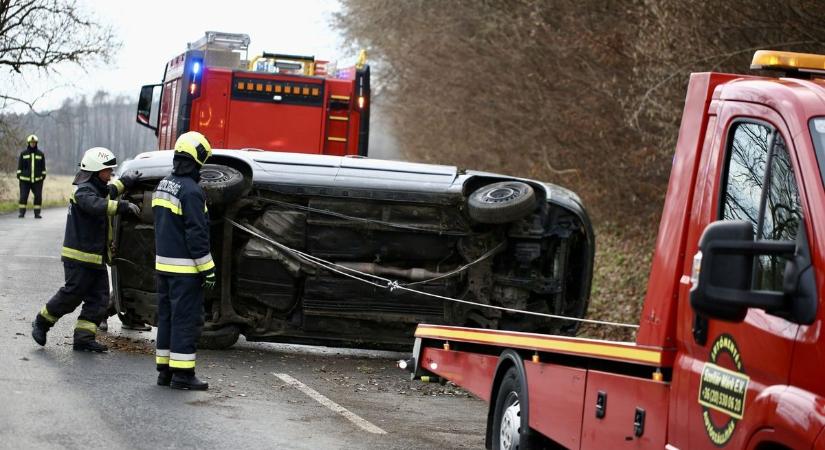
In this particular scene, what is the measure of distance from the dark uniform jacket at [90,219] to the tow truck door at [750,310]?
20.7ft

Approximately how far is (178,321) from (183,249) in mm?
516

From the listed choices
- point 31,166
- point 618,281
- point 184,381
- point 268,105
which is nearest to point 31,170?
point 31,166

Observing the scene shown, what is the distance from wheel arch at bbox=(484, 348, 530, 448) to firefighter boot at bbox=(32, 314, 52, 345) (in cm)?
481

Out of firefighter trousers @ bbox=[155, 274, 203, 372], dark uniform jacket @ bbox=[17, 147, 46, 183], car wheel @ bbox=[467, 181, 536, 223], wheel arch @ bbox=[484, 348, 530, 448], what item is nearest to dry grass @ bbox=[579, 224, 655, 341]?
car wheel @ bbox=[467, 181, 536, 223]

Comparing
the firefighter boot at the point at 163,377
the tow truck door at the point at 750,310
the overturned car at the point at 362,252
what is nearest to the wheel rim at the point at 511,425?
the tow truck door at the point at 750,310

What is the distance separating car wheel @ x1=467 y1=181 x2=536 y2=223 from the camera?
10.4 metres

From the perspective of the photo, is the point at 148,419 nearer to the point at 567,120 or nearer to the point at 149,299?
the point at 149,299

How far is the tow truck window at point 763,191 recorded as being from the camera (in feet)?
14.0

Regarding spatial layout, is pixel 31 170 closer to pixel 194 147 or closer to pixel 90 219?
pixel 90 219

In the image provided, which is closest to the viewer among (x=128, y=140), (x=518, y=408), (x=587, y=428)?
(x=587, y=428)

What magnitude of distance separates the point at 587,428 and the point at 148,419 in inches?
132

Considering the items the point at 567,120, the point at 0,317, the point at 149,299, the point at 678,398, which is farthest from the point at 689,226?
the point at 567,120

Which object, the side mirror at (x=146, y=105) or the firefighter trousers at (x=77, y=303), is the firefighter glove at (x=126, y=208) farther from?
the side mirror at (x=146, y=105)

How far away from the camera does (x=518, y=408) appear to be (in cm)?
650
